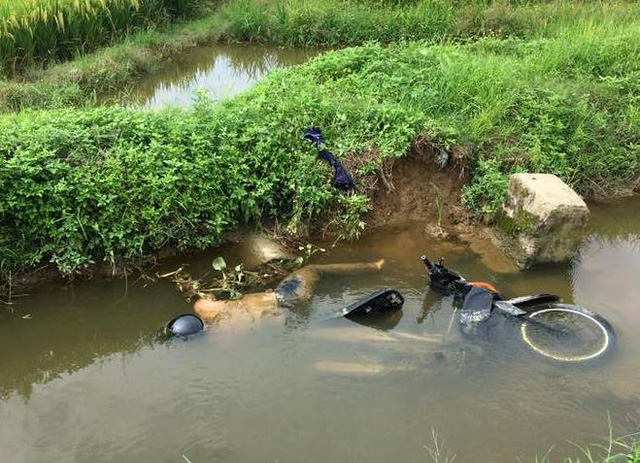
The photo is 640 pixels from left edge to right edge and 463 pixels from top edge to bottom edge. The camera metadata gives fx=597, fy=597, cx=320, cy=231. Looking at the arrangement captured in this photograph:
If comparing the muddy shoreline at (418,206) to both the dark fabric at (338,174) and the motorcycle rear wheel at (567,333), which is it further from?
the motorcycle rear wheel at (567,333)

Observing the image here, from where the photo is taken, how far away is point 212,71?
11.3 metres

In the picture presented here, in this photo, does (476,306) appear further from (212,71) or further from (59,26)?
(59,26)

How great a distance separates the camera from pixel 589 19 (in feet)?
38.3

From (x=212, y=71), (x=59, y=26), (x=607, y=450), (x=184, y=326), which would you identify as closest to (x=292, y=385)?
(x=184, y=326)

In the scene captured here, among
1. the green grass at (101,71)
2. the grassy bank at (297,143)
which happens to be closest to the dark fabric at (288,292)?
the grassy bank at (297,143)

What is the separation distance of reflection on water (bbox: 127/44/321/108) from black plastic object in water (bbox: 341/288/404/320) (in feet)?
15.6

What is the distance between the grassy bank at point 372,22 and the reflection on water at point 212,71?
0.32 metres

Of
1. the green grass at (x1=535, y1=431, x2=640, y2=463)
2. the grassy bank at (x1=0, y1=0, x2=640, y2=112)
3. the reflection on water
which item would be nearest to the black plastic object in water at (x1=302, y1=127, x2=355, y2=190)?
the reflection on water

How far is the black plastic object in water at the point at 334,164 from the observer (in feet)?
21.4

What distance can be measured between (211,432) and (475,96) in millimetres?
5582

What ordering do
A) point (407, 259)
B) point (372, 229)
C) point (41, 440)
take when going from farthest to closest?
point (372, 229) < point (407, 259) < point (41, 440)

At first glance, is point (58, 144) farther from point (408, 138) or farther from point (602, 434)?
point (602, 434)

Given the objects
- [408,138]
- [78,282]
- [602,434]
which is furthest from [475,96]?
[78,282]

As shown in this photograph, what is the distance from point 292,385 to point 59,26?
27.5ft
